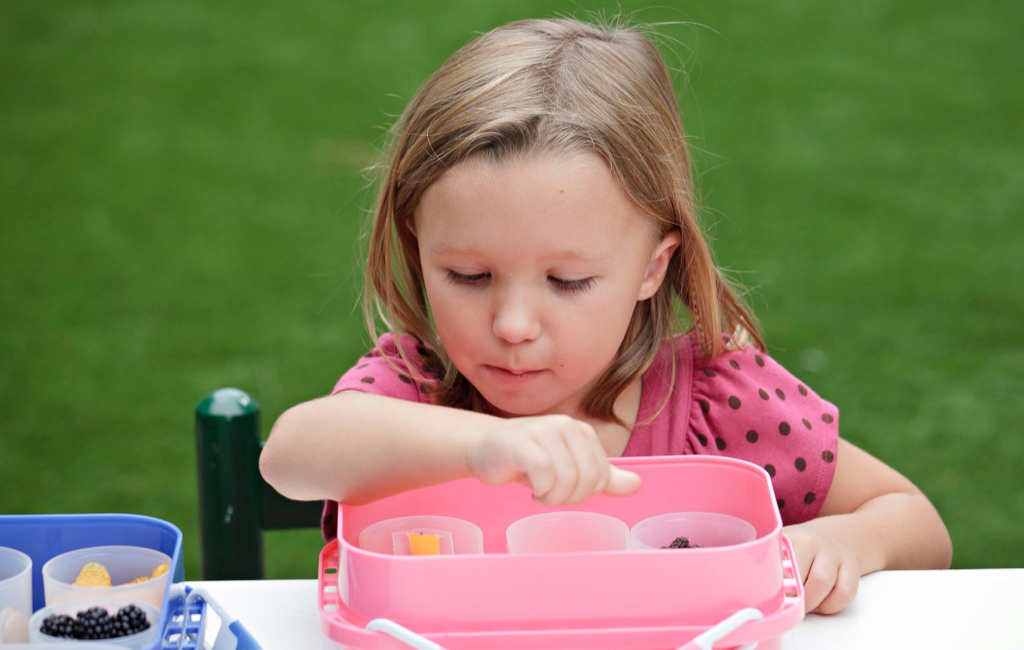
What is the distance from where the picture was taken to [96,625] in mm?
829

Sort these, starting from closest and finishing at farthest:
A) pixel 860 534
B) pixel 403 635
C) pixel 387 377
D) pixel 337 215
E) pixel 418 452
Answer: pixel 403 635 < pixel 418 452 < pixel 860 534 < pixel 387 377 < pixel 337 215

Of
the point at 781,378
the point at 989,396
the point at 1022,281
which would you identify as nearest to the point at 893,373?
the point at 989,396

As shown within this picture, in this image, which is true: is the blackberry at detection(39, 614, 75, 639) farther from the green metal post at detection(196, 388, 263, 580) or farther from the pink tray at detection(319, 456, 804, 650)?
the green metal post at detection(196, 388, 263, 580)

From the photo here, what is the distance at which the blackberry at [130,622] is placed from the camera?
0.83 metres

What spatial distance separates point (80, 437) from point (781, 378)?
222cm

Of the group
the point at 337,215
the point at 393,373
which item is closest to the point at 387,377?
the point at 393,373

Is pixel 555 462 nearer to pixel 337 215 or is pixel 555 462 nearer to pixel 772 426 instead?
pixel 772 426

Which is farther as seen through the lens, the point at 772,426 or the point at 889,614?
the point at 772,426

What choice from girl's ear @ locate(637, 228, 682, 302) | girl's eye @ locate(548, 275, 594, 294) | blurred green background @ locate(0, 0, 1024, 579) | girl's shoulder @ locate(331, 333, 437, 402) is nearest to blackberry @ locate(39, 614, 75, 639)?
girl's shoulder @ locate(331, 333, 437, 402)

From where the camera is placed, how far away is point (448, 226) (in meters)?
1.13

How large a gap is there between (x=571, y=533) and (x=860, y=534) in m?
0.32

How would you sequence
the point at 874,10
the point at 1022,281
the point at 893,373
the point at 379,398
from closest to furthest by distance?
the point at 379,398 < the point at 893,373 < the point at 1022,281 < the point at 874,10

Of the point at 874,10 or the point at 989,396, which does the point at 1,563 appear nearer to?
the point at 989,396

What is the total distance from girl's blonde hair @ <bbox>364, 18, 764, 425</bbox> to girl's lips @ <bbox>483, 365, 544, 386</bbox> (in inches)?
7.0
